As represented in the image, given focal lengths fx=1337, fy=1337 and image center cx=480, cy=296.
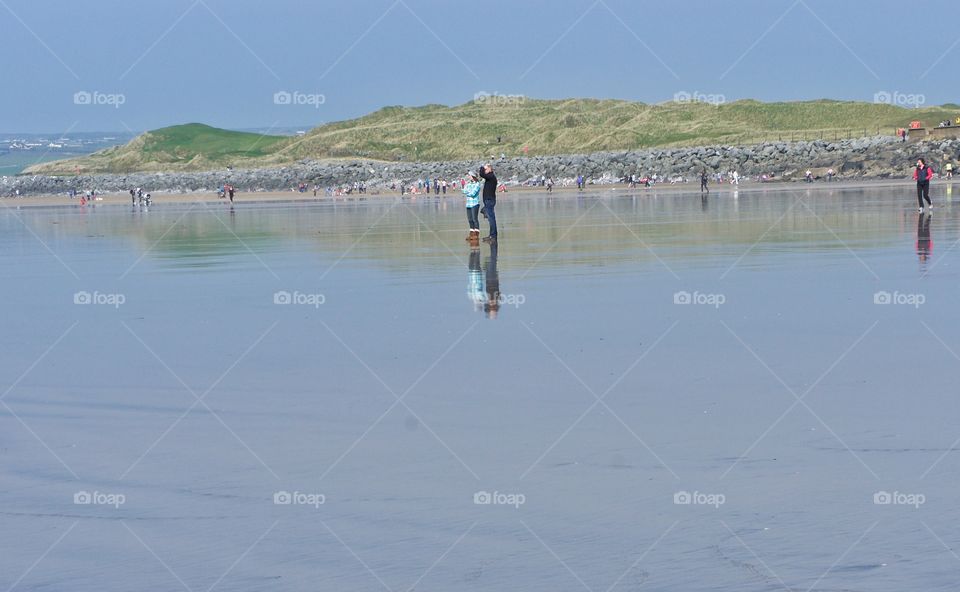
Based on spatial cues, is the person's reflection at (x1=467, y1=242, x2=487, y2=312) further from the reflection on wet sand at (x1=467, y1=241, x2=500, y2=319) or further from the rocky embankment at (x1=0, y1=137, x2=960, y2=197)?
the rocky embankment at (x1=0, y1=137, x2=960, y2=197)

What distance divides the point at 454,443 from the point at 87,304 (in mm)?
9692

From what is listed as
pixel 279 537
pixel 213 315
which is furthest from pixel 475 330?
pixel 279 537

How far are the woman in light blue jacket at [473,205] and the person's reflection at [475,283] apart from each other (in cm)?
232

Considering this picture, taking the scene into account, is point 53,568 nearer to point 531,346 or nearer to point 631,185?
point 531,346

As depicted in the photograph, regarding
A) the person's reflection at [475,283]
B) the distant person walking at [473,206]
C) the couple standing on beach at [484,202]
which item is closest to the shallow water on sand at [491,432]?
the person's reflection at [475,283]

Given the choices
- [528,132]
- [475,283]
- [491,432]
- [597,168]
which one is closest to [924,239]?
[475,283]

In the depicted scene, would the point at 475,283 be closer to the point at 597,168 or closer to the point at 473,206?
the point at 473,206

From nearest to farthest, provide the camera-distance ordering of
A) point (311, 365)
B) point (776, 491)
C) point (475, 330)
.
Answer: point (776, 491) < point (311, 365) < point (475, 330)

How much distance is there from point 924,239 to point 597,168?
63333 millimetres

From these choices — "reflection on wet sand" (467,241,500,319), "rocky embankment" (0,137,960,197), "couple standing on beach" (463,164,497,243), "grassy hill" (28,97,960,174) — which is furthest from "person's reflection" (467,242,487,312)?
"grassy hill" (28,97,960,174)

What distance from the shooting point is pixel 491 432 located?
8367 millimetres

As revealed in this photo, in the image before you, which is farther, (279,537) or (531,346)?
(531,346)

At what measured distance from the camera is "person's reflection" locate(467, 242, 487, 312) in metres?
Result: 15.4

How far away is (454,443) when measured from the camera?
8109 millimetres
